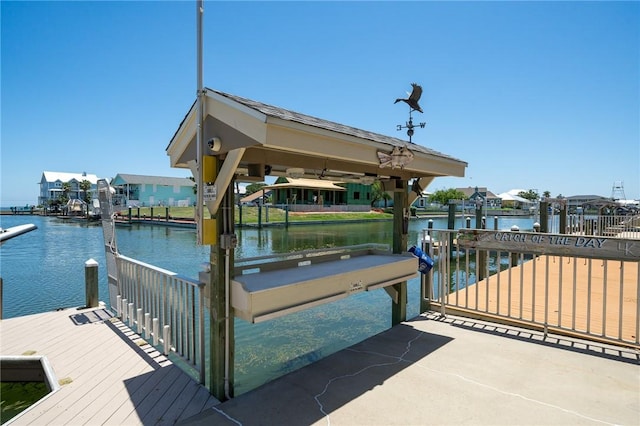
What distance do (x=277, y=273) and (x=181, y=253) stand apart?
1195 cm

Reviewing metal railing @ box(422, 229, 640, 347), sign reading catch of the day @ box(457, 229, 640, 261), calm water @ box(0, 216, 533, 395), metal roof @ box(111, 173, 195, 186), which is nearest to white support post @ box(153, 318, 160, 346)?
calm water @ box(0, 216, 533, 395)

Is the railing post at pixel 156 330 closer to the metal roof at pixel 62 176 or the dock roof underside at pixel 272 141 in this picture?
the dock roof underside at pixel 272 141

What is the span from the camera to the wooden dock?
2.39 m

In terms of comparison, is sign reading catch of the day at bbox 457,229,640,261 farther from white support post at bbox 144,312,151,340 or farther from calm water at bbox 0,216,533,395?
white support post at bbox 144,312,151,340

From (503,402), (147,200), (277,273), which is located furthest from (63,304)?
(147,200)

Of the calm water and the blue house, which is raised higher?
the blue house

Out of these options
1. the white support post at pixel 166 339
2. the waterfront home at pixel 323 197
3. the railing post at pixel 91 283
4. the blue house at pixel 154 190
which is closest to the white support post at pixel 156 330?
the white support post at pixel 166 339

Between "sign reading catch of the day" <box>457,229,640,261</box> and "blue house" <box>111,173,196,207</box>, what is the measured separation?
5194 cm

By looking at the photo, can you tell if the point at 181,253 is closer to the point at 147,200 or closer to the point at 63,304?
the point at 63,304

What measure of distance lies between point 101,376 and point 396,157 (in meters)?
A: 3.21

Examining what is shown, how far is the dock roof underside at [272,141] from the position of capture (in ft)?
7.07

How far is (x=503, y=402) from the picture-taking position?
2.50 meters

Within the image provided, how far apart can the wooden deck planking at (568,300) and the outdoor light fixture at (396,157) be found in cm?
178

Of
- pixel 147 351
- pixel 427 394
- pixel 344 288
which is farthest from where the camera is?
pixel 147 351
